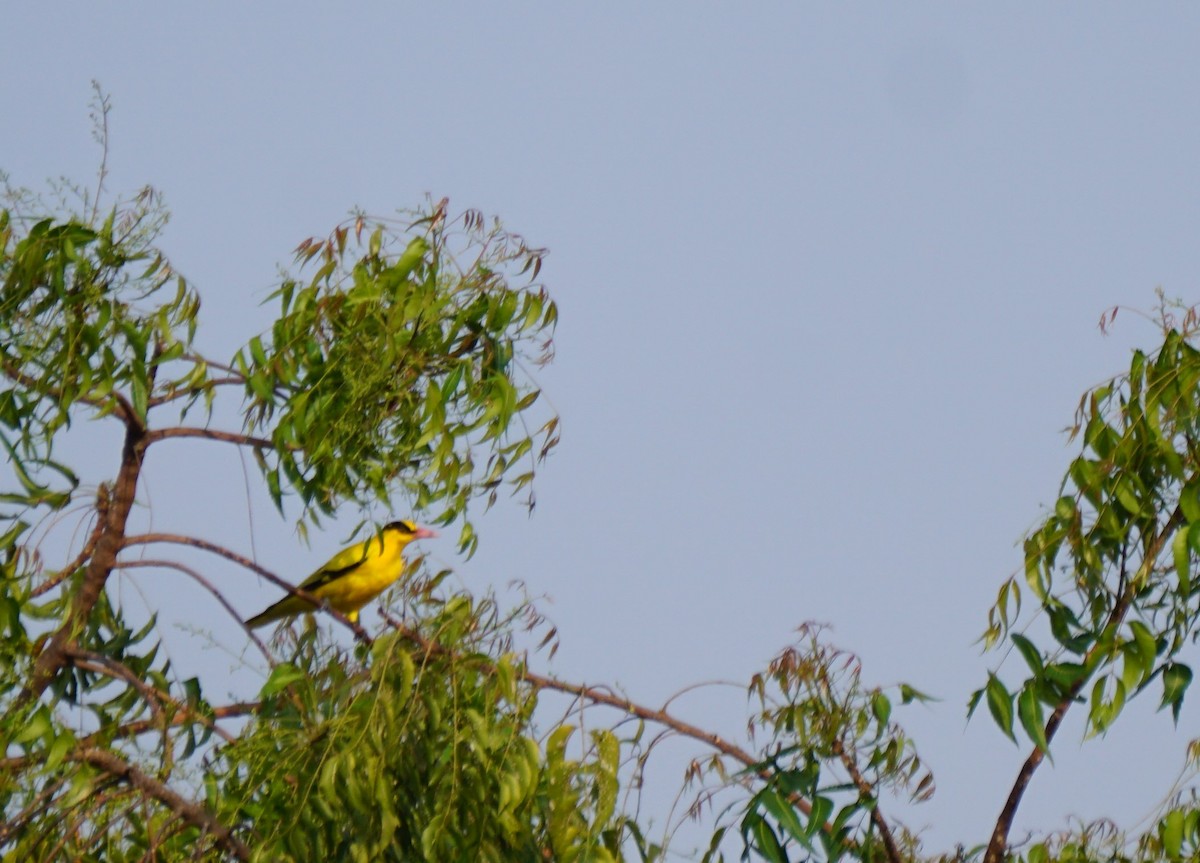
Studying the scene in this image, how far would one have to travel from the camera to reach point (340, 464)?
13.9 ft

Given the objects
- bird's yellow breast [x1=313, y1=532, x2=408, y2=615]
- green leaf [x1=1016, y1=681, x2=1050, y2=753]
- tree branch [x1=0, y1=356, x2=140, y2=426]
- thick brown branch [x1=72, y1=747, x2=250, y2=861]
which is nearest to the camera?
green leaf [x1=1016, y1=681, x2=1050, y2=753]

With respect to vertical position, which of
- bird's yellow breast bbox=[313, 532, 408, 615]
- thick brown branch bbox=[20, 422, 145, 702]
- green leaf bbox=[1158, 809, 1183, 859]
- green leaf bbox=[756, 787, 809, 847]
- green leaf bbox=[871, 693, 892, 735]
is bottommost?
green leaf bbox=[1158, 809, 1183, 859]

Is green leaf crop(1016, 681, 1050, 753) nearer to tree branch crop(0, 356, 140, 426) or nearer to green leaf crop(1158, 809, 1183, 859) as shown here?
green leaf crop(1158, 809, 1183, 859)

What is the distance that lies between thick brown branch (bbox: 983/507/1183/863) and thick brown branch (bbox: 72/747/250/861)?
1.77 metres

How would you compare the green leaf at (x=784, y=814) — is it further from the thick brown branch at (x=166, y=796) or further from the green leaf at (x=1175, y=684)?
the thick brown branch at (x=166, y=796)

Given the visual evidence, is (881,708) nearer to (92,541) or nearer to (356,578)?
(92,541)

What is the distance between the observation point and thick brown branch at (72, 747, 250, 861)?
3.65m

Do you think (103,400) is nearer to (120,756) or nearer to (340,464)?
(340,464)

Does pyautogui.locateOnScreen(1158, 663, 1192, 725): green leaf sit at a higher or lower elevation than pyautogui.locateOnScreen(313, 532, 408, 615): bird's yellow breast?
lower

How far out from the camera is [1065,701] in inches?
136

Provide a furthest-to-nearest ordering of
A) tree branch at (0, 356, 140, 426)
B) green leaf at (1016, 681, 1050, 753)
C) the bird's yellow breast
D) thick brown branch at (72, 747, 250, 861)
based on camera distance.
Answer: the bird's yellow breast, tree branch at (0, 356, 140, 426), thick brown branch at (72, 747, 250, 861), green leaf at (1016, 681, 1050, 753)

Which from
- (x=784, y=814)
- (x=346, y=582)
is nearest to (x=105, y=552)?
(x=784, y=814)

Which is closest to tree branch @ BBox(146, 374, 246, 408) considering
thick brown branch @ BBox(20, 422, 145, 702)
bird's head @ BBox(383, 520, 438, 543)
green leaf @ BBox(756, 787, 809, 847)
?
thick brown branch @ BBox(20, 422, 145, 702)

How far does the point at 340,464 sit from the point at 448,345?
0.44 meters
